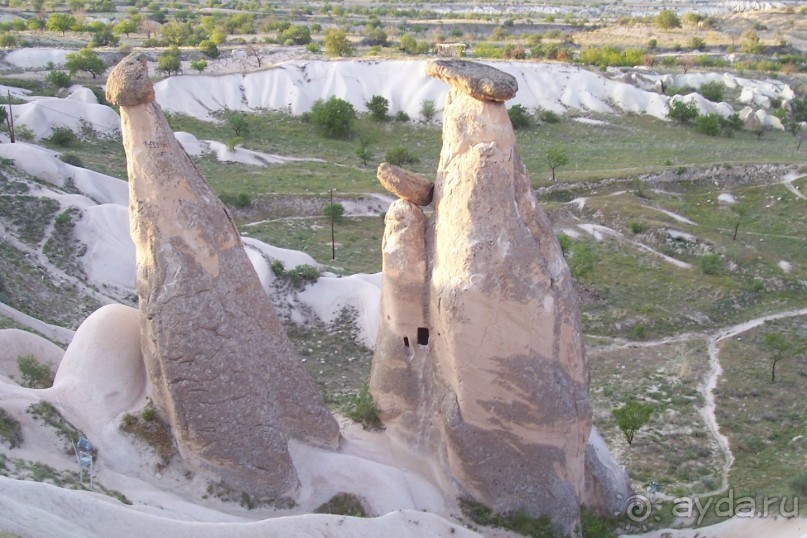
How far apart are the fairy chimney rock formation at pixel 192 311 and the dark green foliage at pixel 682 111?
52659 mm

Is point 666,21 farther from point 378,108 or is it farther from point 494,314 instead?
point 494,314

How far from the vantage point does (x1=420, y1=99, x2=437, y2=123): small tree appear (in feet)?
185

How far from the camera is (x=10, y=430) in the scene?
9812 millimetres

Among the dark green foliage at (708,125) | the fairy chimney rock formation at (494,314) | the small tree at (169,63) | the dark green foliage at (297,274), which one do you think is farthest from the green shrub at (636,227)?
the small tree at (169,63)

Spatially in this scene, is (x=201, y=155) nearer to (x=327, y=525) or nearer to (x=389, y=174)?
(x=389, y=174)

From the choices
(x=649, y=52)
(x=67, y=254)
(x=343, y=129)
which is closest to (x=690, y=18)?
(x=649, y=52)

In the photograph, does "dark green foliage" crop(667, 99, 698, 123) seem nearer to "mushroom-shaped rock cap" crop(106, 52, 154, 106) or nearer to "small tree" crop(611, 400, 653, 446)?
"small tree" crop(611, 400, 653, 446)

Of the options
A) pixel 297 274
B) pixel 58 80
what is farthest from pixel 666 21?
pixel 297 274

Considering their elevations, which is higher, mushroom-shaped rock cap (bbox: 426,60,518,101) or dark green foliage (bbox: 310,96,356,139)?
mushroom-shaped rock cap (bbox: 426,60,518,101)

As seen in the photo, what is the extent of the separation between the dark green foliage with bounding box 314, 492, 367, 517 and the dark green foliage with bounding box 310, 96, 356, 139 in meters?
42.3

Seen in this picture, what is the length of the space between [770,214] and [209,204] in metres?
33.8

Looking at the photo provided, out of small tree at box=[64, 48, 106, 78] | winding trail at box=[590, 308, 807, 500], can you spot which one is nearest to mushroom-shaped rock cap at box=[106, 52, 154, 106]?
winding trail at box=[590, 308, 807, 500]

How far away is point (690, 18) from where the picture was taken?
110000mm

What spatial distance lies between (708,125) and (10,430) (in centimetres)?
5378
